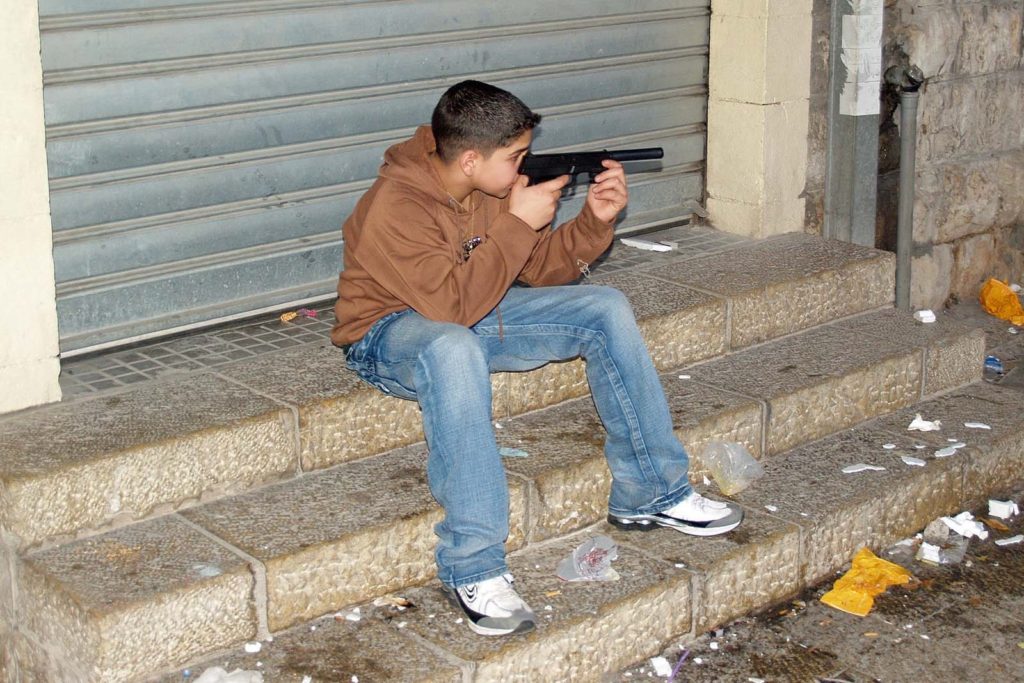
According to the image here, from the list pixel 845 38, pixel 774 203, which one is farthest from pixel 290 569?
pixel 845 38

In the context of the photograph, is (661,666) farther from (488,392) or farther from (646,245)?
(646,245)

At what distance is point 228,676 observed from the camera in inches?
133

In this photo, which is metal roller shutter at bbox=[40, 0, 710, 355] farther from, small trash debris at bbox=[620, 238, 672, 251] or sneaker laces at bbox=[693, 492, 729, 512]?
sneaker laces at bbox=[693, 492, 729, 512]

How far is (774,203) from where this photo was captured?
240 inches

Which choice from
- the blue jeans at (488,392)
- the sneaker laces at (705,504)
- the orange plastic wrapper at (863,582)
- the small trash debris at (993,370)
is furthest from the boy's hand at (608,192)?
the small trash debris at (993,370)

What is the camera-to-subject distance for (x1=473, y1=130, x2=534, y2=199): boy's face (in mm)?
3842

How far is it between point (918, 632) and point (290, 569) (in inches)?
75.6

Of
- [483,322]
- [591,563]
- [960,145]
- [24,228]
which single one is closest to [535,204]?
[483,322]

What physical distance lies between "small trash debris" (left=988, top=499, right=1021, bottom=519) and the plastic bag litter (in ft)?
3.22

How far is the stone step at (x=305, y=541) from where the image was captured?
11.1ft

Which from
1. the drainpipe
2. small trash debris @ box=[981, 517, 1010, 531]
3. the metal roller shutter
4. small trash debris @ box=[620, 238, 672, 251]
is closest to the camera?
the metal roller shutter

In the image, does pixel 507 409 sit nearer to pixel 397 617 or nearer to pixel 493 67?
pixel 397 617

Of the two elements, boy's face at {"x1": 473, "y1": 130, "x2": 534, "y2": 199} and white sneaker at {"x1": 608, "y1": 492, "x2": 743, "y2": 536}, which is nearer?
boy's face at {"x1": 473, "y1": 130, "x2": 534, "y2": 199}

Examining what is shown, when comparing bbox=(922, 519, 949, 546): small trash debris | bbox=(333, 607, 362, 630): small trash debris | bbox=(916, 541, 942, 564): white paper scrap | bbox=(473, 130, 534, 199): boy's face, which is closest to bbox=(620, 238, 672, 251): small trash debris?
bbox=(922, 519, 949, 546): small trash debris
